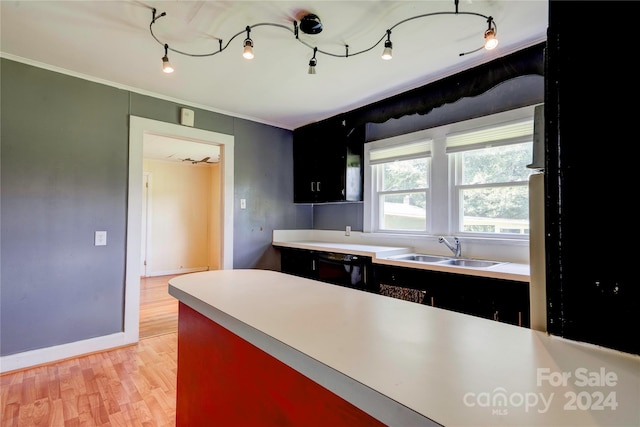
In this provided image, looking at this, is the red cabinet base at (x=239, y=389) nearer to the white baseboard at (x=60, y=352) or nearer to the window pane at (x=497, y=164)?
the white baseboard at (x=60, y=352)

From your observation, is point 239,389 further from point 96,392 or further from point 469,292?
point 96,392

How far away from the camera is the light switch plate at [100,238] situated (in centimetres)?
273

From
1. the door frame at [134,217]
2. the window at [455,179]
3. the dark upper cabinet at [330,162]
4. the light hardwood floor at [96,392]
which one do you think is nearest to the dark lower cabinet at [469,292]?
the window at [455,179]

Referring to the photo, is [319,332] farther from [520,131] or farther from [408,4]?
[520,131]

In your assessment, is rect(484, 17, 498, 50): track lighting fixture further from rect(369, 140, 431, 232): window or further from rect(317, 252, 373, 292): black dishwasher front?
rect(317, 252, 373, 292): black dishwasher front

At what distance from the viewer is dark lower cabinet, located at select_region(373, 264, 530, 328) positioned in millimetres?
1906

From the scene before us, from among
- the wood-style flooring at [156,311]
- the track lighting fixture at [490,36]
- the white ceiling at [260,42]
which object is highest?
the white ceiling at [260,42]

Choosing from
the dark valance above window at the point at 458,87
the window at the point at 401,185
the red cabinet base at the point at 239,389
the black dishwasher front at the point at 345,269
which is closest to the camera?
the red cabinet base at the point at 239,389

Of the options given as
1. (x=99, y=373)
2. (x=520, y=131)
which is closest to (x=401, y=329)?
(x=520, y=131)

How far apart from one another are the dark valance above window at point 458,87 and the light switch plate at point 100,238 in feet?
8.91

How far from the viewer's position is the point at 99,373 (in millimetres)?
2377

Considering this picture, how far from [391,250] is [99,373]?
8.52 feet

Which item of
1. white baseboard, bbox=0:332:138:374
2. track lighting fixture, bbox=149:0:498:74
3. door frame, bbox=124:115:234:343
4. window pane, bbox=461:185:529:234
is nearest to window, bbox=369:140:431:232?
window pane, bbox=461:185:529:234

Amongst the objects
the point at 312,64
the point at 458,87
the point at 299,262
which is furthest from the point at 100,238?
the point at 458,87
